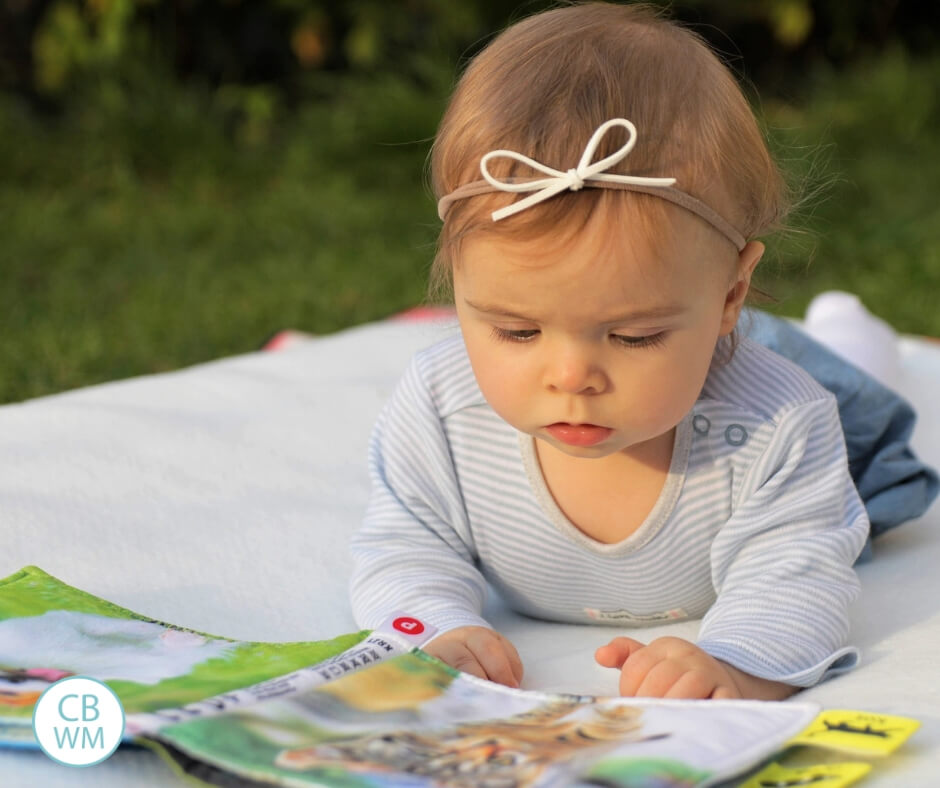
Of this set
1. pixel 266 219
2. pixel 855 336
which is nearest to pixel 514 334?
pixel 855 336

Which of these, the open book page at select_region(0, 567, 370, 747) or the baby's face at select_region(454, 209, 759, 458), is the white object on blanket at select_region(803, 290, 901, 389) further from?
the open book page at select_region(0, 567, 370, 747)

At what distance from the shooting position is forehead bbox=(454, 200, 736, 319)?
1221 mm

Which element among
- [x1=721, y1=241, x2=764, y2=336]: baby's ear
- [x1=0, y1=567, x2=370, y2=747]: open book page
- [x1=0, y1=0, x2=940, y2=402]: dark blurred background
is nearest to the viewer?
[x1=0, y1=567, x2=370, y2=747]: open book page

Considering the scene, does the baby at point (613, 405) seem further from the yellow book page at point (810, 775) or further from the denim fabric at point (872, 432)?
the denim fabric at point (872, 432)

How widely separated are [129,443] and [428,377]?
2.07 feet

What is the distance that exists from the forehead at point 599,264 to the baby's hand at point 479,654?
355mm

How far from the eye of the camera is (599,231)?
4.04ft

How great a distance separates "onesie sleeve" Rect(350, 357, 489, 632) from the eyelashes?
297mm

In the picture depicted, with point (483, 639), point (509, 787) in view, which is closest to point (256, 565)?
point (483, 639)

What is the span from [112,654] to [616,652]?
0.49 metres

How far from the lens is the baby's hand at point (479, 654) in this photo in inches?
53.4

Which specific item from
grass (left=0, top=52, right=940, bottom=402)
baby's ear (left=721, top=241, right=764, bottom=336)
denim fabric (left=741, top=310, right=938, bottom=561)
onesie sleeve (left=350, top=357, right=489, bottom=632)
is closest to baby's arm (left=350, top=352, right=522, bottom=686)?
onesie sleeve (left=350, top=357, right=489, bottom=632)

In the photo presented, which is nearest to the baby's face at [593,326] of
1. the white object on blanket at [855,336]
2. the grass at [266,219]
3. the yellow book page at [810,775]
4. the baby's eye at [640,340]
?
the baby's eye at [640,340]

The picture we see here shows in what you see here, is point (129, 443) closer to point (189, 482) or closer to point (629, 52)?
point (189, 482)
